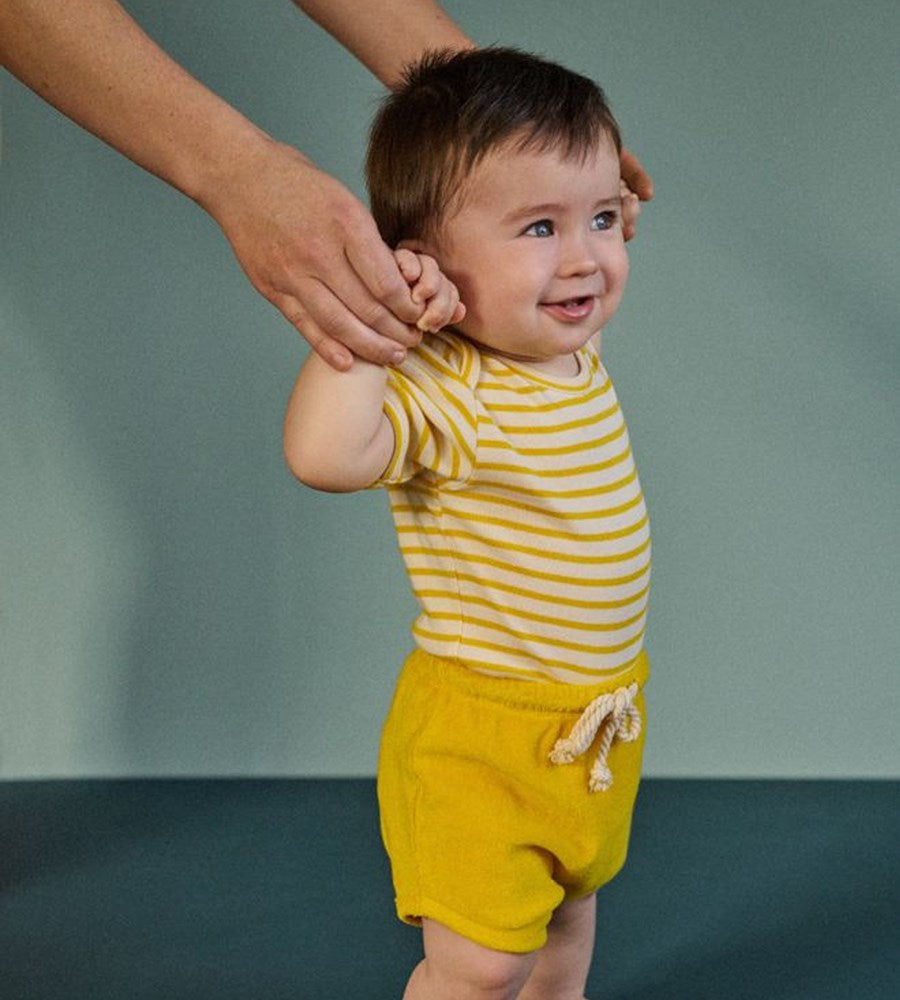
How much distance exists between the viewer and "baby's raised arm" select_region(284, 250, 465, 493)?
3.11 ft

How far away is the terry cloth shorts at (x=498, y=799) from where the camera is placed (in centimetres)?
109

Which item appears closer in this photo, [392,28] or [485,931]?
[485,931]

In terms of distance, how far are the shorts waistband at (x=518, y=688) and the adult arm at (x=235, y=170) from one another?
25 cm

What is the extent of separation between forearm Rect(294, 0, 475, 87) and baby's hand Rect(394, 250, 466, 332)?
34 cm

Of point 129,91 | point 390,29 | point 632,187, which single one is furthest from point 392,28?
point 129,91

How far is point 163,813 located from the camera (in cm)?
177

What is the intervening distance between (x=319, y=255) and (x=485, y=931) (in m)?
0.45

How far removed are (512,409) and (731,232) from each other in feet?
2.55

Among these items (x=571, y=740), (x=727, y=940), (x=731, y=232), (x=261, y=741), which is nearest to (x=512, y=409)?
(x=571, y=740)

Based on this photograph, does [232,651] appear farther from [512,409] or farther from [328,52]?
[512,409]

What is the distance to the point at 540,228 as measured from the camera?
1025 mm

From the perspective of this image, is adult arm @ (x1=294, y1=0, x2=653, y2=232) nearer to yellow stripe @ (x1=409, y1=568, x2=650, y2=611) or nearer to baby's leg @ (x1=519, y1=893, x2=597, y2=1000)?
yellow stripe @ (x1=409, y1=568, x2=650, y2=611)

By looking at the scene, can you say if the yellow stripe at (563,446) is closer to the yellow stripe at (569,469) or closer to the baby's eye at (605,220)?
the yellow stripe at (569,469)

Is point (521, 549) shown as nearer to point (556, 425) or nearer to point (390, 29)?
point (556, 425)
